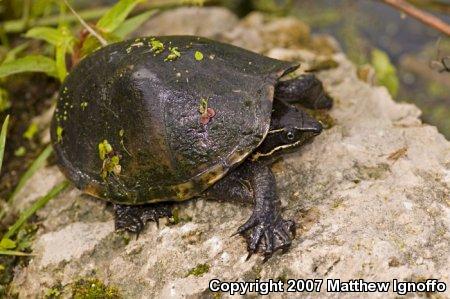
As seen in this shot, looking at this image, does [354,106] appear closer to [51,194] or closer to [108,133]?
[108,133]

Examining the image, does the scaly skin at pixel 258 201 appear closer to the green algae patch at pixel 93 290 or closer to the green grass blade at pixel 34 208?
the green algae patch at pixel 93 290

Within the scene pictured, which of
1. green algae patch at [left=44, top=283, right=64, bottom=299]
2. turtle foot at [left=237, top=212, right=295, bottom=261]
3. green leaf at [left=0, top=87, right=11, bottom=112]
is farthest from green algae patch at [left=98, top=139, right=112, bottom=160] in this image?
green leaf at [left=0, top=87, right=11, bottom=112]

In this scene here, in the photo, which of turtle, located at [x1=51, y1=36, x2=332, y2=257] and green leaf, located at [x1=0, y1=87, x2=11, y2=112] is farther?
green leaf, located at [x1=0, y1=87, x2=11, y2=112]

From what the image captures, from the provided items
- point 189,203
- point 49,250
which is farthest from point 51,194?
point 189,203

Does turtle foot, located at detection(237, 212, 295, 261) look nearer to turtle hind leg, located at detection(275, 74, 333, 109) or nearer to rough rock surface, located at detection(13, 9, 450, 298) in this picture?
rough rock surface, located at detection(13, 9, 450, 298)

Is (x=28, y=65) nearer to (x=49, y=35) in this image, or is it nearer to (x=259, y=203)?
(x=49, y=35)

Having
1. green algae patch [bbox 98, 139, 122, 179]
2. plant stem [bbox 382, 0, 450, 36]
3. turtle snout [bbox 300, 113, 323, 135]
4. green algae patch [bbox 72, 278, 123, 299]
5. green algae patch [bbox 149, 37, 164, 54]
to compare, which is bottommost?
green algae patch [bbox 72, 278, 123, 299]

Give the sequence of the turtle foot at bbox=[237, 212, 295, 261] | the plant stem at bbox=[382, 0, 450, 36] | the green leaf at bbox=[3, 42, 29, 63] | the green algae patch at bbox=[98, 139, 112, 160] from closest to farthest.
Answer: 1. the turtle foot at bbox=[237, 212, 295, 261]
2. the green algae patch at bbox=[98, 139, 112, 160]
3. the plant stem at bbox=[382, 0, 450, 36]
4. the green leaf at bbox=[3, 42, 29, 63]
